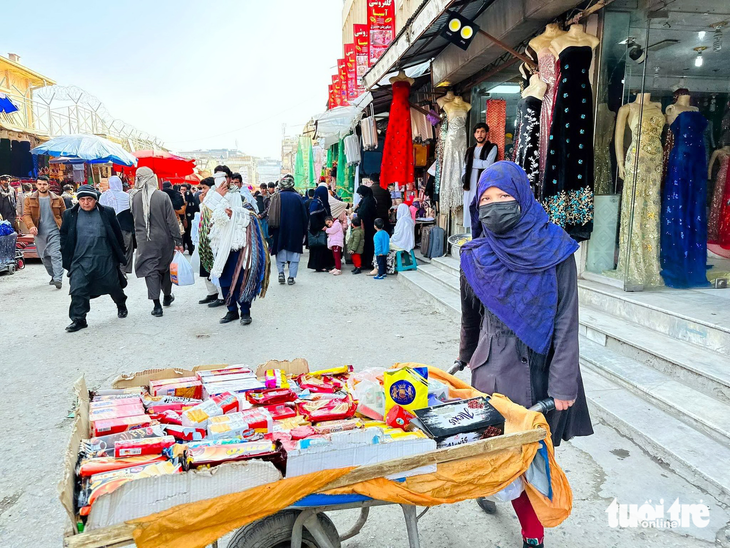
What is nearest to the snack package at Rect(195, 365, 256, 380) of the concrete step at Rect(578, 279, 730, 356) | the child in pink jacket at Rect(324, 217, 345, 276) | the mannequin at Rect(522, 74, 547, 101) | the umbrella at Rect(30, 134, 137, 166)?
the concrete step at Rect(578, 279, 730, 356)

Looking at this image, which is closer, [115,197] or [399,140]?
[115,197]

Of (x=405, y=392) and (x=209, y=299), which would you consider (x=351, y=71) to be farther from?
(x=405, y=392)

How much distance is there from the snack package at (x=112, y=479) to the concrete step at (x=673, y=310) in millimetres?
3747

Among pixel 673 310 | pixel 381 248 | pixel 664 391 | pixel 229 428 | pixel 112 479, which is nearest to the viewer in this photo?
pixel 112 479

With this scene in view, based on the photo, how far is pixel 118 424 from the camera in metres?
1.90

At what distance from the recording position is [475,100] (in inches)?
341

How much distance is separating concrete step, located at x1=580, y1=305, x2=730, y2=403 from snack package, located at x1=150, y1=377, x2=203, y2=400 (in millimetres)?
3119

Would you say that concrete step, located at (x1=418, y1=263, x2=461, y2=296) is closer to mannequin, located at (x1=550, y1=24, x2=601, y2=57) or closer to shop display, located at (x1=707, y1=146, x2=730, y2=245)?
shop display, located at (x1=707, y1=146, x2=730, y2=245)

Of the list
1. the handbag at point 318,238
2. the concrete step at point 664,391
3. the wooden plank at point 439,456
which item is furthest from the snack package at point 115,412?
the handbag at point 318,238

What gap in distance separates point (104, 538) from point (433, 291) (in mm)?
6261

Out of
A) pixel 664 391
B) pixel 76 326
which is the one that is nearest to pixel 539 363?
pixel 664 391

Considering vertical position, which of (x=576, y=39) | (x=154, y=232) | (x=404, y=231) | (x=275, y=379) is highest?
(x=576, y=39)

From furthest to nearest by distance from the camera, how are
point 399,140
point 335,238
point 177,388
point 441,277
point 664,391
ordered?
point 335,238 < point 399,140 < point 441,277 < point 664,391 < point 177,388

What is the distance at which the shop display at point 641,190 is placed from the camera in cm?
497
